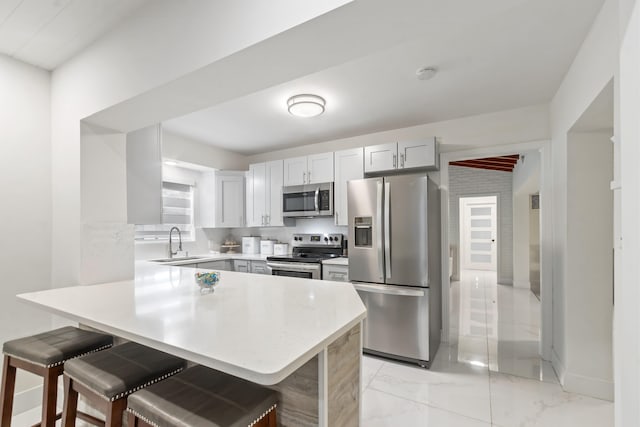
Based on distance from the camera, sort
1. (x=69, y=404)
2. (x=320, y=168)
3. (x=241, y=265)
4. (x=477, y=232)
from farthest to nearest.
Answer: (x=477, y=232), (x=241, y=265), (x=320, y=168), (x=69, y=404)

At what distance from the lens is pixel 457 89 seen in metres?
2.56

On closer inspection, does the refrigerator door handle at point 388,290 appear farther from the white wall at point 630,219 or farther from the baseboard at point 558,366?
the white wall at point 630,219

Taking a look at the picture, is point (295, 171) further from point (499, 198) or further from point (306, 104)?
point (499, 198)

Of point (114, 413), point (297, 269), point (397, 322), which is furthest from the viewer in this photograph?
point (297, 269)

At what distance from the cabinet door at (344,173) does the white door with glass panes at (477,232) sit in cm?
621

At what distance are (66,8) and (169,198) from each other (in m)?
2.89

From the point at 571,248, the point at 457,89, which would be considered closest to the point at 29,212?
the point at 457,89

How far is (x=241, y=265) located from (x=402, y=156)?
256 centimetres

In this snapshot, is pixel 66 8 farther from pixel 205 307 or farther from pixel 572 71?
pixel 572 71

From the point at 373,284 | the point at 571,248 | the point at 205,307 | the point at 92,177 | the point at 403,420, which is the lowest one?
the point at 403,420

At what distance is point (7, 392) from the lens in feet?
4.85

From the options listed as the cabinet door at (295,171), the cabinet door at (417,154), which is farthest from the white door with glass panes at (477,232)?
the cabinet door at (295,171)

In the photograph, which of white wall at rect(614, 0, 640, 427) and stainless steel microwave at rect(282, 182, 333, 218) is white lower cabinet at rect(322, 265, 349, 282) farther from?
white wall at rect(614, 0, 640, 427)

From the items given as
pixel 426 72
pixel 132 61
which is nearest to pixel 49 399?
pixel 132 61
